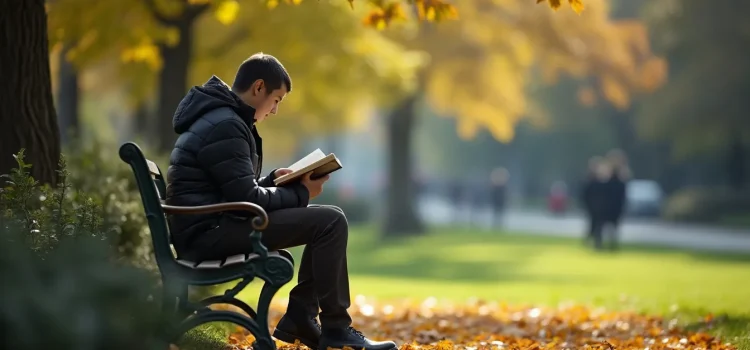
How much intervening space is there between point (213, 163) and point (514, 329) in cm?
366

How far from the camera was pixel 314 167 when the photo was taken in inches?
217

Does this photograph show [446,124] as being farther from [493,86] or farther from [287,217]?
[287,217]

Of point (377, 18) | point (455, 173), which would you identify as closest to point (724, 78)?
point (377, 18)

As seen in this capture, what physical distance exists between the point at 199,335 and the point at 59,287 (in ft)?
6.66

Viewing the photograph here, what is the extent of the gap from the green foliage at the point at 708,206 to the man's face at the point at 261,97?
99.4ft

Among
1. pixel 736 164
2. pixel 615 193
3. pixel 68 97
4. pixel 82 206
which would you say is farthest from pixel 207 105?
pixel 736 164

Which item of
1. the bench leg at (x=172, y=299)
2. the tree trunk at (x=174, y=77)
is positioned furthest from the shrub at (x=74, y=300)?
the tree trunk at (x=174, y=77)

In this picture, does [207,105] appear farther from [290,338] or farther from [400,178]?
[400,178]

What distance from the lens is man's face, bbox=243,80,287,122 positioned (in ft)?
18.5

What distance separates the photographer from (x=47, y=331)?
375cm

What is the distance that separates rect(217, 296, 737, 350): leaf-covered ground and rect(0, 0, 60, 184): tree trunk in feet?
5.76

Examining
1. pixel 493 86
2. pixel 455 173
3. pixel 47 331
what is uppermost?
pixel 455 173

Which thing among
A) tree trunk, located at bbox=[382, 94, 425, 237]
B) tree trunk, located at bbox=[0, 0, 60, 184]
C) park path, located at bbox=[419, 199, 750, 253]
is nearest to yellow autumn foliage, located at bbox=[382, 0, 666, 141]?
tree trunk, located at bbox=[382, 94, 425, 237]

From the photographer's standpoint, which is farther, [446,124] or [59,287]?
[446,124]
